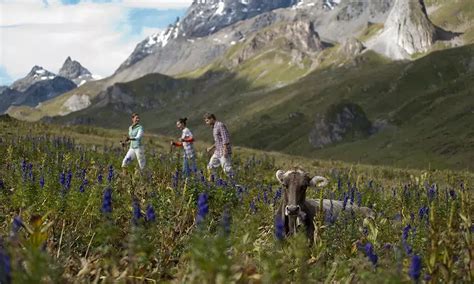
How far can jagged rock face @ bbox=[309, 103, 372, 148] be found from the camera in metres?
151

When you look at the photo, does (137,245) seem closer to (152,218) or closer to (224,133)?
(152,218)

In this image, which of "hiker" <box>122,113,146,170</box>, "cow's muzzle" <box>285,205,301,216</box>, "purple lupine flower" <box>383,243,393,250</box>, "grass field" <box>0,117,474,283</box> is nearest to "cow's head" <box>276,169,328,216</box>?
"cow's muzzle" <box>285,205,301,216</box>

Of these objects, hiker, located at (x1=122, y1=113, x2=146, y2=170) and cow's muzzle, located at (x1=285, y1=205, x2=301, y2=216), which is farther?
hiker, located at (x1=122, y1=113, x2=146, y2=170)

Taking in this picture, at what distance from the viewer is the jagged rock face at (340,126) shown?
151 metres

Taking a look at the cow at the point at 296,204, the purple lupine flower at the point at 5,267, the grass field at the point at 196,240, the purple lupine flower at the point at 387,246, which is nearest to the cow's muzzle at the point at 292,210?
the cow at the point at 296,204

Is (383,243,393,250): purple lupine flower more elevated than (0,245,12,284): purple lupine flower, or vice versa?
(0,245,12,284): purple lupine flower

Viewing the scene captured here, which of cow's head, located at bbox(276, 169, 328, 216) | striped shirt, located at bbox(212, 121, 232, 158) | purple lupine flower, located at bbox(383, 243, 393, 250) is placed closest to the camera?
purple lupine flower, located at bbox(383, 243, 393, 250)

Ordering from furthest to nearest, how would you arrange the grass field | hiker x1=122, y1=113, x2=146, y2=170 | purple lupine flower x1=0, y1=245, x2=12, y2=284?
hiker x1=122, y1=113, x2=146, y2=170 < the grass field < purple lupine flower x1=0, y1=245, x2=12, y2=284

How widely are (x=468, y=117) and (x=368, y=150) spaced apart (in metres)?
22.0

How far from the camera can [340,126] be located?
154m

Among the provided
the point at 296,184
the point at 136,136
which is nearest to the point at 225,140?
the point at 136,136

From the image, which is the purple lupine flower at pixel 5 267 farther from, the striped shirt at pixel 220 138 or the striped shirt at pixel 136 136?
the striped shirt at pixel 136 136

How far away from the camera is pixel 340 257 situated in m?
7.08

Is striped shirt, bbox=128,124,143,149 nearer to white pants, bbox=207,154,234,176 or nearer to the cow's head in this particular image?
white pants, bbox=207,154,234,176
